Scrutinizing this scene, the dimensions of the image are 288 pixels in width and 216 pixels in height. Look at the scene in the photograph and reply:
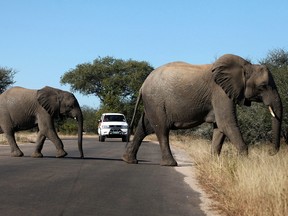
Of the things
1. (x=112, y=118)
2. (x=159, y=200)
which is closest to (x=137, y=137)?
(x=159, y=200)

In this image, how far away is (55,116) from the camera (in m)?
19.1

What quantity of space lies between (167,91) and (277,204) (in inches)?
355

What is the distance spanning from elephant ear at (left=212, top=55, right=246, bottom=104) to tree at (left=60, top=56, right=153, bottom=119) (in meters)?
57.5

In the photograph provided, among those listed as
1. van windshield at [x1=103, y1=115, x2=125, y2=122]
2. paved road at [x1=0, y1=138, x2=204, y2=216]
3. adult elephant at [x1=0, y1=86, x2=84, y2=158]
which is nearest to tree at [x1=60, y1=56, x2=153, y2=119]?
van windshield at [x1=103, y1=115, x2=125, y2=122]

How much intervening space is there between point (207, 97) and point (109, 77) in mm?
65183

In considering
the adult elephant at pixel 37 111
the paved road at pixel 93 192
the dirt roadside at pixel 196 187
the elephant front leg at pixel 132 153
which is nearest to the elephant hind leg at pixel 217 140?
the dirt roadside at pixel 196 187

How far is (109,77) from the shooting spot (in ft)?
261

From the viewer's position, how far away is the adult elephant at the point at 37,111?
18625mm

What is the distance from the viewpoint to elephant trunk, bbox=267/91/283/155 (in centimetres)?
1319

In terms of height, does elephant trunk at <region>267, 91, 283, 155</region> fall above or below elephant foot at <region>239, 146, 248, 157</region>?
above

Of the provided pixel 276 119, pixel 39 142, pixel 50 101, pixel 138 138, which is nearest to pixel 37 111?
pixel 50 101

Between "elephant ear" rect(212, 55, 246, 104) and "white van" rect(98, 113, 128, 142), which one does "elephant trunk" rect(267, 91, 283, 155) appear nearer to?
"elephant ear" rect(212, 55, 246, 104)

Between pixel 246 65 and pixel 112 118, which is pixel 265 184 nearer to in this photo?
pixel 246 65

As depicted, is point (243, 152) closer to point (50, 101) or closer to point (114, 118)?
point (50, 101)
